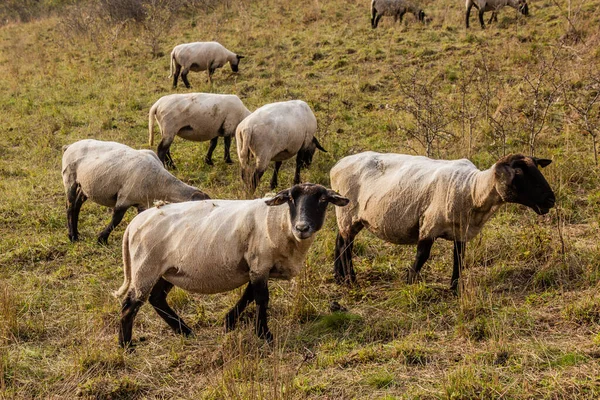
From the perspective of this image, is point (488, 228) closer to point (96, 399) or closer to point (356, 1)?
point (96, 399)

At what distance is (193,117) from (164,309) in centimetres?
576

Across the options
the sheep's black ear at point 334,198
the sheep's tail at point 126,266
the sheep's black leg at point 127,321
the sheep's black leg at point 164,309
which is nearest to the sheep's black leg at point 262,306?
the sheep's black leg at point 164,309

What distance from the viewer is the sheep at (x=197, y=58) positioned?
1608 cm

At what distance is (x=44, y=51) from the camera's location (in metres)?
22.5

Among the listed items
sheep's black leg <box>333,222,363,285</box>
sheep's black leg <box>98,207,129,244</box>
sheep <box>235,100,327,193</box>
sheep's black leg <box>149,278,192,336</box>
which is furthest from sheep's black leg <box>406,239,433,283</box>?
sheep's black leg <box>98,207,129,244</box>

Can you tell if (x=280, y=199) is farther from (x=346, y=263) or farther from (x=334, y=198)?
(x=346, y=263)

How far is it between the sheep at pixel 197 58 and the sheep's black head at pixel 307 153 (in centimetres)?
687

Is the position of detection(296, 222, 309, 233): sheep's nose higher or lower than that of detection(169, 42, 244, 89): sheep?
higher

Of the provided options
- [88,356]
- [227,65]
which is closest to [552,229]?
[88,356]

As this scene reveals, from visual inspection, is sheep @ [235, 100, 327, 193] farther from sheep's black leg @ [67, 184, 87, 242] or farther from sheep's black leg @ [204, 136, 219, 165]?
sheep's black leg @ [67, 184, 87, 242]

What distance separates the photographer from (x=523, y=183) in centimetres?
525

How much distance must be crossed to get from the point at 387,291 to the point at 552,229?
7.40 ft

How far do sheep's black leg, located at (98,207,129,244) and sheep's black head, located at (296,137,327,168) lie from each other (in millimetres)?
3341

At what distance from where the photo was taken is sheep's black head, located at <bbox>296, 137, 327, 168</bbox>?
32.9 ft
